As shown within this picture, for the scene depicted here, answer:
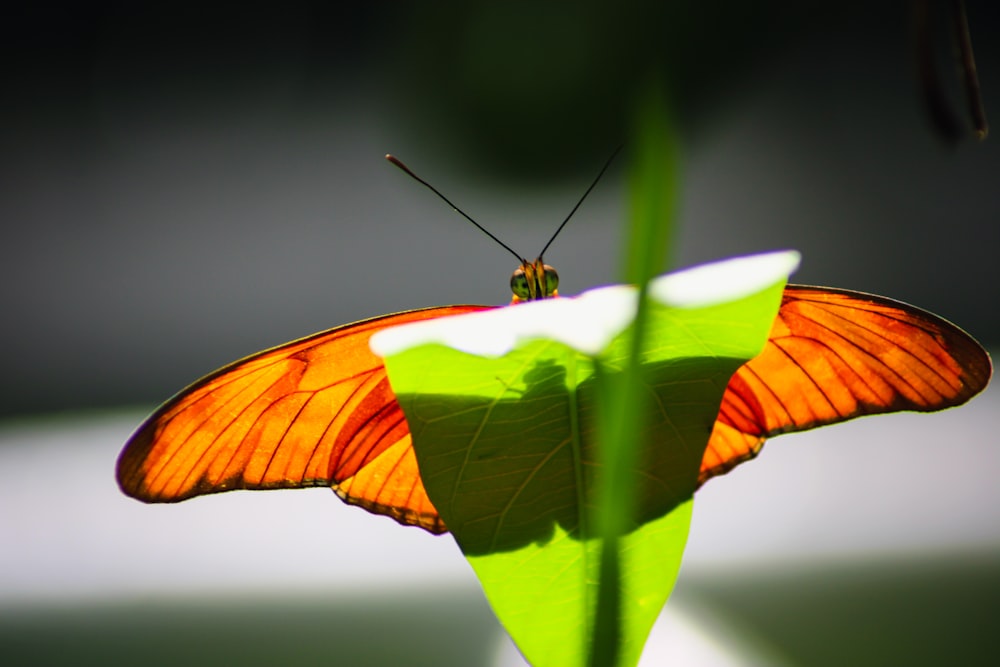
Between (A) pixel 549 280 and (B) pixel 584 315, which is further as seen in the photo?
(A) pixel 549 280

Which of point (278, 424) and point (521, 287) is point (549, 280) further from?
point (278, 424)

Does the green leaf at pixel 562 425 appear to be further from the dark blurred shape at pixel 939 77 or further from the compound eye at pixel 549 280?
the compound eye at pixel 549 280

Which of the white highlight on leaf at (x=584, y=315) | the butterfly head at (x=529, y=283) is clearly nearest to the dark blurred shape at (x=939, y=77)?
the white highlight on leaf at (x=584, y=315)

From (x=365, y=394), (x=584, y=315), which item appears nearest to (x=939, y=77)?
(x=584, y=315)

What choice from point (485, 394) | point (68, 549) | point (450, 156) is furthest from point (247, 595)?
point (485, 394)

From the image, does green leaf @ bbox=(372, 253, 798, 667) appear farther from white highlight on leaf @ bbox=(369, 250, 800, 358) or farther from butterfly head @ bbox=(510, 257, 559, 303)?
butterfly head @ bbox=(510, 257, 559, 303)

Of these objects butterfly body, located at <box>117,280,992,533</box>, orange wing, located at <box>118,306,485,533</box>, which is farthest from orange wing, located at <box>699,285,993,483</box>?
orange wing, located at <box>118,306,485,533</box>
